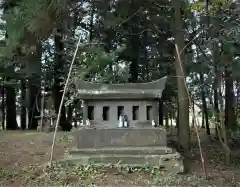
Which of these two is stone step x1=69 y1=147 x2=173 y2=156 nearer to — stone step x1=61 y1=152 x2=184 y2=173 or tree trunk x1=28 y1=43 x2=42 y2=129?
stone step x1=61 y1=152 x2=184 y2=173

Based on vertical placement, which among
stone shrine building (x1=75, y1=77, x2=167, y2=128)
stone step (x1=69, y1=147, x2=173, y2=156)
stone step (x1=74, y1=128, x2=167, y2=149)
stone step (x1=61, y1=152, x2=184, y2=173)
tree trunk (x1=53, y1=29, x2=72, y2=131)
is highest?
tree trunk (x1=53, y1=29, x2=72, y2=131)

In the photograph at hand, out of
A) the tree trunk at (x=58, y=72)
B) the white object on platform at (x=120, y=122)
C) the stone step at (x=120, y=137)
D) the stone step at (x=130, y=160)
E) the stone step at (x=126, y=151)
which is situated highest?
the tree trunk at (x=58, y=72)

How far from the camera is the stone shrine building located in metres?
8.80

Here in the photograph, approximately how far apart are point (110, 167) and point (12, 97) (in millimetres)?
11063

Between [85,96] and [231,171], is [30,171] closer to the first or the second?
[85,96]

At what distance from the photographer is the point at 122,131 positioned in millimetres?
8570

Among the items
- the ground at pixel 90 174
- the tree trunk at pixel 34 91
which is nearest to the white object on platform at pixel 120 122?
the ground at pixel 90 174

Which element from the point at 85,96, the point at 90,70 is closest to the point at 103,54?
the point at 90,70

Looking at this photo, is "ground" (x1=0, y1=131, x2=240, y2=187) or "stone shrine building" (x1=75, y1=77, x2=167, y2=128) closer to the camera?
"ground" (x1=0, y1=131, x2=240, y2=187)

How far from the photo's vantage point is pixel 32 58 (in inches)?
558

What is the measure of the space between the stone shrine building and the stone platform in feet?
1.35

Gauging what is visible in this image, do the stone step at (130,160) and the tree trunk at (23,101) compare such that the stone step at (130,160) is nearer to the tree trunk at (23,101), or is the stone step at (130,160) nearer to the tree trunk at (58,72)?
the tree trunk at (58,72)

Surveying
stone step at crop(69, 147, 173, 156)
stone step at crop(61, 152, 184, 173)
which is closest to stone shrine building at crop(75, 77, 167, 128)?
stone step at crop(69, 147, 173, 156)

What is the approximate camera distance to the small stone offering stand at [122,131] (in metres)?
8.10
